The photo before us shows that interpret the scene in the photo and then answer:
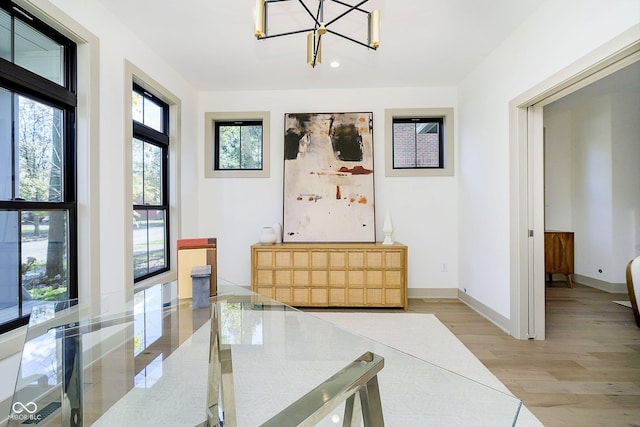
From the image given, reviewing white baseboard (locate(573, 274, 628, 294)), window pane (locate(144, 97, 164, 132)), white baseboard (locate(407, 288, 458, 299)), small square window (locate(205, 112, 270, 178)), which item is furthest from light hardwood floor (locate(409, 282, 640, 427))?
window pane (locate(144, 97, 164, 132))

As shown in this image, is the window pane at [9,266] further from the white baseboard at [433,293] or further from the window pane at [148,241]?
the white baseboard at [433,293]

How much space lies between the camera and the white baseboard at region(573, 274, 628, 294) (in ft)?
13.2

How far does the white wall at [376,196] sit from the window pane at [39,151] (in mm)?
2028

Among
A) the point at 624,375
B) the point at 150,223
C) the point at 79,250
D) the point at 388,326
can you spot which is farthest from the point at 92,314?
the point at 624,375

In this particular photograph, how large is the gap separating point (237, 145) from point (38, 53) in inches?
91.5

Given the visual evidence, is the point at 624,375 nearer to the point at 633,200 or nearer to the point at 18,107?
the point at 633,200

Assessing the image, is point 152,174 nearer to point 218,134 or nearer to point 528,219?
point 218,134

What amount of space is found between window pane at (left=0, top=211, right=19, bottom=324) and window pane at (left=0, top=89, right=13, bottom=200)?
5.8 inches

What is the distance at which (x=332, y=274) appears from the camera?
11.4 feet

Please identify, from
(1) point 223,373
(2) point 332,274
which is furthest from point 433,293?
(1) point 223,373

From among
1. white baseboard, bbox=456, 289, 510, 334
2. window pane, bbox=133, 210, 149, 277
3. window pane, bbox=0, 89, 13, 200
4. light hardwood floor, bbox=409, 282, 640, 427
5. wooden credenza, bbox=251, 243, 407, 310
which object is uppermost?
window pane, bbox=0, 89, 13, 200

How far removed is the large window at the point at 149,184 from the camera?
2965 millimetres

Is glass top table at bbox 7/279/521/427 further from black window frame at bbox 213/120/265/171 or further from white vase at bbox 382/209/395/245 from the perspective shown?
black window frame at bbox 213/120/265/171

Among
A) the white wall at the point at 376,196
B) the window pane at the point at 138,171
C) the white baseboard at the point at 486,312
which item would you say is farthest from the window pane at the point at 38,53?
the white baseboard at the point at 486,312
